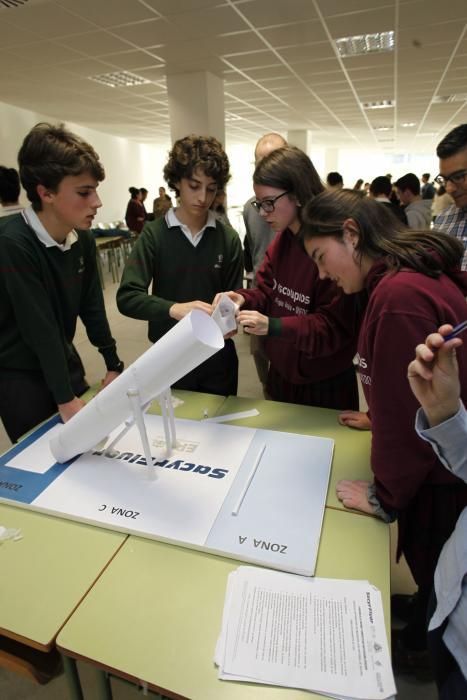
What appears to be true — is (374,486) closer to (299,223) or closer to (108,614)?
(108,614)

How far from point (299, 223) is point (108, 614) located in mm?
1202

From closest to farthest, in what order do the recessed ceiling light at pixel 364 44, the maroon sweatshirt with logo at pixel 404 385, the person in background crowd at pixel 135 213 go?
the maroon sweatshirt with logo at pixel 404 385 < the recessed ceiling light at pixel 364 44 < the person in background crowd at pixel 135 213

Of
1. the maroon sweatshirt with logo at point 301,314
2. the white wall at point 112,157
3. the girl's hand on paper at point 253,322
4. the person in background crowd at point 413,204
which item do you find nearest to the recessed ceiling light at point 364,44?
the person in background crowd at point 413,204

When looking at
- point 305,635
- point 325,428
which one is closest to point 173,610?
point 305,635

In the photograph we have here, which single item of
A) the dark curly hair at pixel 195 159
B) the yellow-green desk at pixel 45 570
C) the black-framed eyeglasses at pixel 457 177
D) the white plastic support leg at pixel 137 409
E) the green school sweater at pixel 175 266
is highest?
the dark curly hair at pixel 195 159

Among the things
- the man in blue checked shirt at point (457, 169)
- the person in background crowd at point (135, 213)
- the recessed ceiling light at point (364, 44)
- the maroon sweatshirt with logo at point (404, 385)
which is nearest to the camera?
the maroon sweatshirt with logo at point (404, 385)

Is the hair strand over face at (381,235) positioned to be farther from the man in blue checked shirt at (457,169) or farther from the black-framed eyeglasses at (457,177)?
the black-framed eyeglasses at (457,177)

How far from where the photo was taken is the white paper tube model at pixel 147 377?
0.94 meters

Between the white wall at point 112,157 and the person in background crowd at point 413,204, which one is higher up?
the white wall at point 112,157

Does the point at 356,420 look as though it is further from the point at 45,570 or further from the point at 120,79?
the point at 120,79

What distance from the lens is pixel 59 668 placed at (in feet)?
3.01

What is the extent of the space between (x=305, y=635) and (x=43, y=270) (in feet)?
3.77

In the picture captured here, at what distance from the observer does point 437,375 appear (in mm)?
745

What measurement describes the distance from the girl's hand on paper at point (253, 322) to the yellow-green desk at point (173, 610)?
571 millimetres
